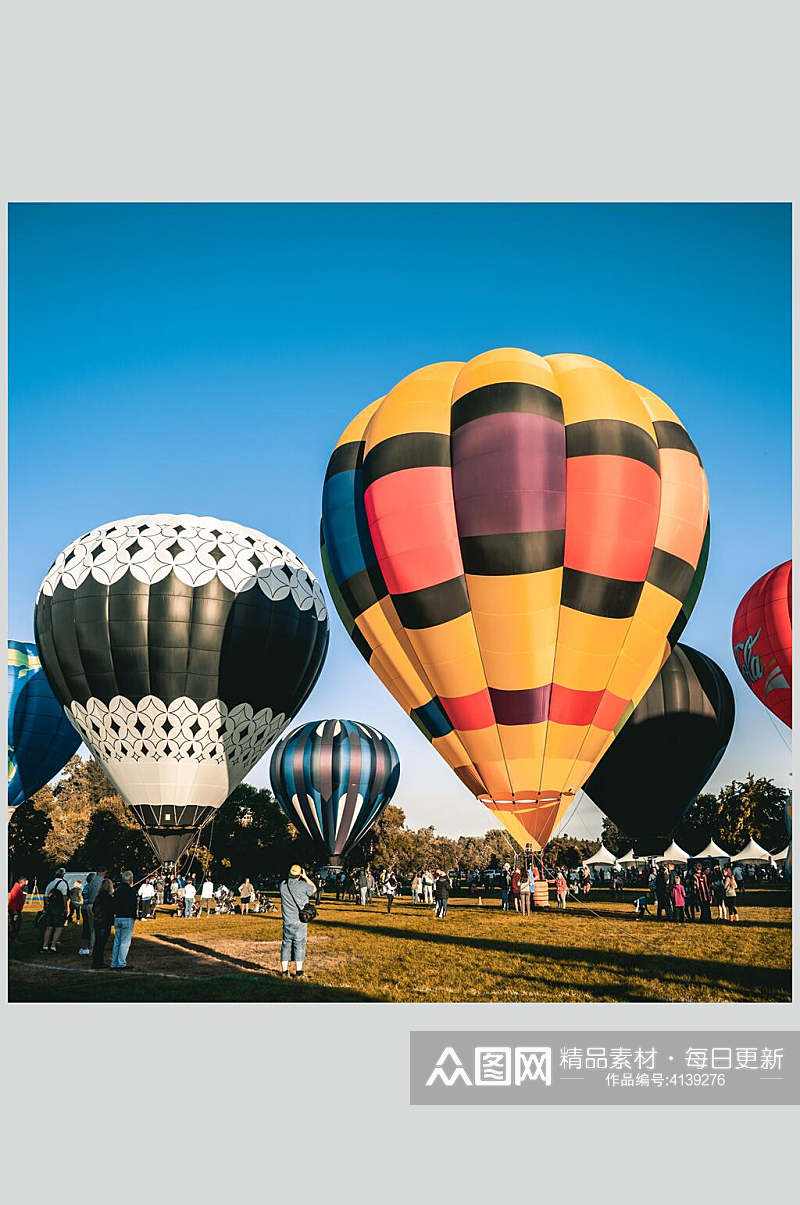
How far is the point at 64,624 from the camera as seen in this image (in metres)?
16.3

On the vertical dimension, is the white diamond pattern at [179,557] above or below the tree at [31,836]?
above

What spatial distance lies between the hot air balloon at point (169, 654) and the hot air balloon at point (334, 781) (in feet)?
27.7

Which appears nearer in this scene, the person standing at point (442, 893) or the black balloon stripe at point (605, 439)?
the black balloon stripe at point (605, 439)

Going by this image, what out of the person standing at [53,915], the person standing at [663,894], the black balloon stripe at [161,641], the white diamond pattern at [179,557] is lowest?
the person standing at [663,894]

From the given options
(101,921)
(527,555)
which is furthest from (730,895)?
(101,921)

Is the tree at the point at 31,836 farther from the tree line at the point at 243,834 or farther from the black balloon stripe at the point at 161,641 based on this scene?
the black balloon stripe at the point at 161,641

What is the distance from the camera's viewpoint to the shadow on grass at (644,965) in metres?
7.95

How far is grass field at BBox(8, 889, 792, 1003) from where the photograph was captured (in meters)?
7.52

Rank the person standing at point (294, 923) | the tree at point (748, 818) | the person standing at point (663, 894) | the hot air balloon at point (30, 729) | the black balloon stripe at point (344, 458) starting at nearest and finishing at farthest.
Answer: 1. the person standing at point (294, 923)
2. the black balloon stripe at point (344, 458)
3. the person standing at point (663, 894)
4. the hot air balloon at point (30, 729)
5. the tree at point (748, 818)

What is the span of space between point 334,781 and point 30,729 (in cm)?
929

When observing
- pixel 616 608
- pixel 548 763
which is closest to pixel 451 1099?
pixel 548 763

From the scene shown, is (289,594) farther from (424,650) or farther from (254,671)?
(424,650)

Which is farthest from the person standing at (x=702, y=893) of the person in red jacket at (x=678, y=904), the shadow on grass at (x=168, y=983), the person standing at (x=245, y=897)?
the person standing at (x=245, y=897)

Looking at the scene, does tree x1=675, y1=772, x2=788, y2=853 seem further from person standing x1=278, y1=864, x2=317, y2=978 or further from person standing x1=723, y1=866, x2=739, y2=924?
person standing x1=278, y1=864, x2=317, y2=978
